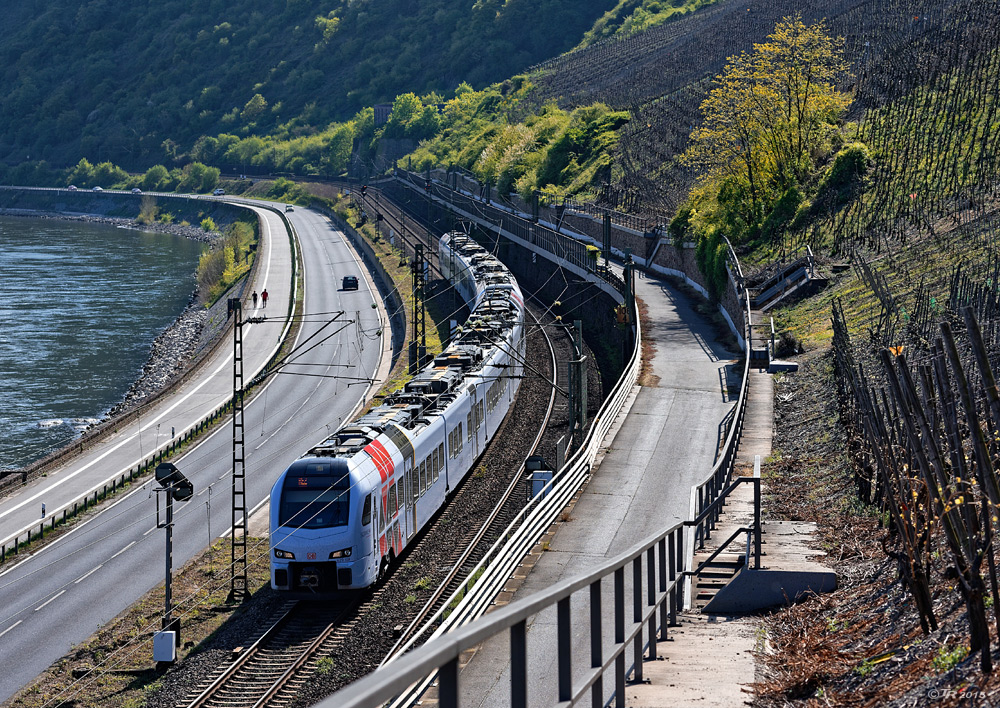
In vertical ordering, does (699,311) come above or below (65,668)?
above

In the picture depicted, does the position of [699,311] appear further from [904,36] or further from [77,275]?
[77,275]

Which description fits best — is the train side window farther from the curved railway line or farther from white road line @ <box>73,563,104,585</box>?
white road line @ <box>73,563,104,585</box>

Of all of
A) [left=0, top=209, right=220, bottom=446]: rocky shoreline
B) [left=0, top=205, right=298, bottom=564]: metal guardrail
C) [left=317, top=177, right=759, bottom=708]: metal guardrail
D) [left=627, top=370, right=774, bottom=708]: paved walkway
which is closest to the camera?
[left=317, top=177, right=759, bottom=708]: metal guardrail

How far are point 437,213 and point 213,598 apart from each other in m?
91.6

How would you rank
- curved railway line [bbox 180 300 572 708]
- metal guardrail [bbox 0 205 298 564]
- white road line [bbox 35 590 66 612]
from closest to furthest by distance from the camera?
curved railway line [bbox 180 300 572 708] → white road line [bbox 35 590 66 612] → metal guardrail [bbox 0 205 298 564]

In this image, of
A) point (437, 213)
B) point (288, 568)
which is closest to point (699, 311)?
point (288, 568)

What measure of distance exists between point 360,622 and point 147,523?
634 inches

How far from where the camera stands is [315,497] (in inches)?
969

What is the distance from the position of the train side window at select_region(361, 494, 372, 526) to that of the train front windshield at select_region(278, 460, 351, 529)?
37 centimetres

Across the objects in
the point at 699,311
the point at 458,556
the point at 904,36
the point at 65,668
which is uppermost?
the point at 904,36

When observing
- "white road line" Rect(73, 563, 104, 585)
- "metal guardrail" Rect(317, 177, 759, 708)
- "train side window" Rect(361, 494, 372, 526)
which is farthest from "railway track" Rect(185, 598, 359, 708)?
"white road line" Rect(73, 563, 104, 585)

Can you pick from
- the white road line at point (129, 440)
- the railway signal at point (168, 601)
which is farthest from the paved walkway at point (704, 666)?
the white road line at point (129, 440)

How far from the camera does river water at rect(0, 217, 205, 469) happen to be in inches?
2448

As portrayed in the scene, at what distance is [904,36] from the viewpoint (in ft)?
255
